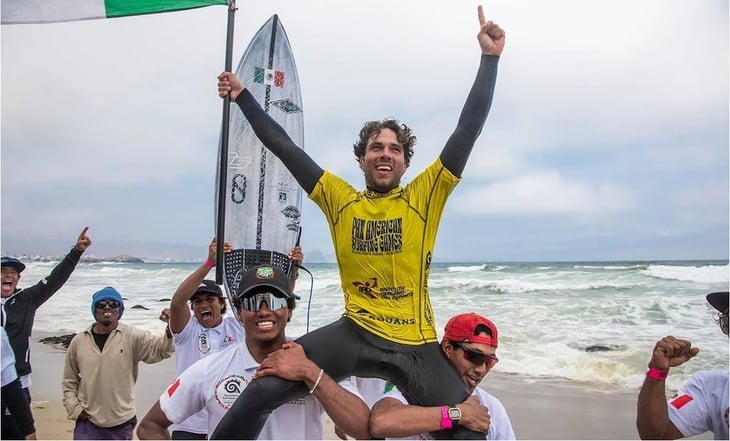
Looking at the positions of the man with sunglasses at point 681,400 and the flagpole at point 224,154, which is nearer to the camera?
the man with sunglasses at point 681,400

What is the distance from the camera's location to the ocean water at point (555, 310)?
32.5 feet

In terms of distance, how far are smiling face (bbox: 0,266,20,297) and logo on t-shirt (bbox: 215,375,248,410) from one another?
2653mm

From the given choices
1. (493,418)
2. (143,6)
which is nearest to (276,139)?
(493,418)

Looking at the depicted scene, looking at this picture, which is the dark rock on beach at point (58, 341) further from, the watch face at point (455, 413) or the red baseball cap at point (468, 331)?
the watch face at point (455, 413)

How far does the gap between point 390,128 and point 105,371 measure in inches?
118

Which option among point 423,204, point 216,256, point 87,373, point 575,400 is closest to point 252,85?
point 216,256

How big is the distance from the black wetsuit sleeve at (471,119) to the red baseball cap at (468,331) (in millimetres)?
651

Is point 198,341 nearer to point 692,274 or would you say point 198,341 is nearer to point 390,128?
point 390,128

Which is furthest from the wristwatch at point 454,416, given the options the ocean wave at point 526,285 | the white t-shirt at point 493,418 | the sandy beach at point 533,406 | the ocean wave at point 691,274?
the ocean wave at point 691,274

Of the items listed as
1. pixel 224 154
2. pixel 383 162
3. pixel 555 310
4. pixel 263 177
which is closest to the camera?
pixel 383 162

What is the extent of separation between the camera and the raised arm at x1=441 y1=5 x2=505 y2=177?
2770 mm

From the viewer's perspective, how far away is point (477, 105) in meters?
2.77

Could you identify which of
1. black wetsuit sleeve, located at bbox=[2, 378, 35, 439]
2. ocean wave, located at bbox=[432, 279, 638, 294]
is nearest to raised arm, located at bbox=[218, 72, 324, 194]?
black wetsuit sleeve, located at bbox=[2, 378, 35, 439]

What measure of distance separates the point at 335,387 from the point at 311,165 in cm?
108
